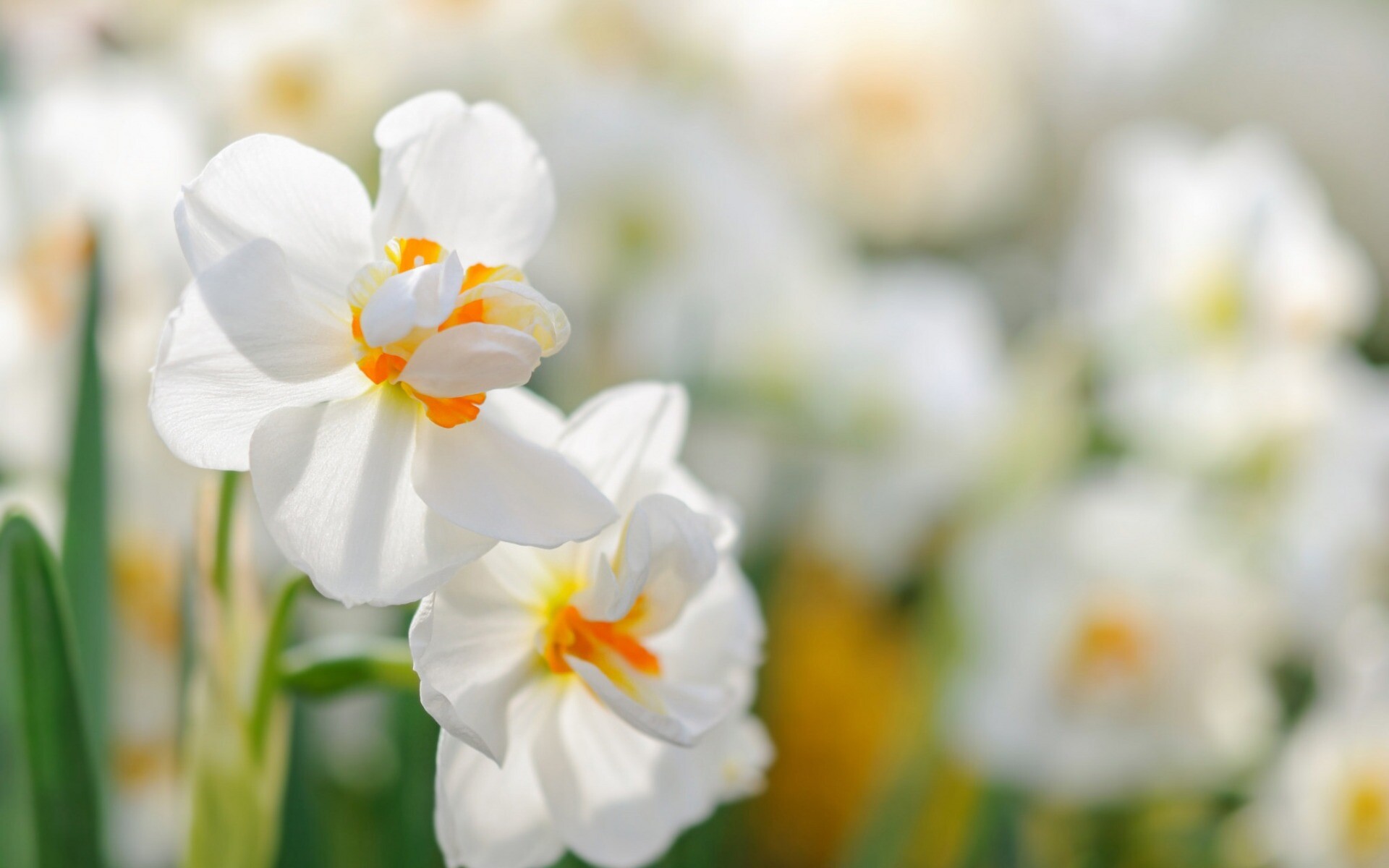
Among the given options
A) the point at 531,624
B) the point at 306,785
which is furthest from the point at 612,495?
the point at 306,785

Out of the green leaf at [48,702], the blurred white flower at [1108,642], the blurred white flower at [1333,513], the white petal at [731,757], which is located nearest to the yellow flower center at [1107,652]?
the blurred white flower at [1108,642]

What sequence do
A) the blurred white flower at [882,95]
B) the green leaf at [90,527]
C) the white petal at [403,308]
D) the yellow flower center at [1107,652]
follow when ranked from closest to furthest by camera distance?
the white petal at [403,308] < the green leaf at [90,527] < the yellow flower center at [1107,652] < the blurred white flower at [882,95]

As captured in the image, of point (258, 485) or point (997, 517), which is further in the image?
point (997, 517)

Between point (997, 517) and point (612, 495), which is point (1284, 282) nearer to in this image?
point (997, 517)

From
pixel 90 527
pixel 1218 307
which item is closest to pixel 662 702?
pixel 90 527

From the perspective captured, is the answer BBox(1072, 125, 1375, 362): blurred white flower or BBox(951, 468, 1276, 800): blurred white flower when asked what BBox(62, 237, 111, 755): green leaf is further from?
BBox(1072, 125, 1375, 362): blurred white flower

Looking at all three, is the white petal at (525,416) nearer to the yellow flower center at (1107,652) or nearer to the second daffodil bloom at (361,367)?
the second daffodil bloom at (361,367)
